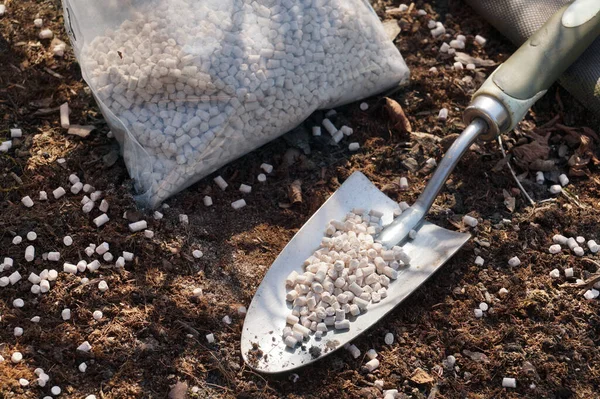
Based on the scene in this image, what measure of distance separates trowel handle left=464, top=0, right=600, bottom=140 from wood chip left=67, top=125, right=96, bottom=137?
3.50 ft

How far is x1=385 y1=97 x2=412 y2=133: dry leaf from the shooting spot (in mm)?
2348

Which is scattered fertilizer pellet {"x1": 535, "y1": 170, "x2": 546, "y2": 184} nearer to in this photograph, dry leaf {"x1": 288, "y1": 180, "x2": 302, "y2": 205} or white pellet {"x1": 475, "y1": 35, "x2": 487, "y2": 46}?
white pellet {"x1": 475, "y1": 35, "x2": 487, "y2": 46}

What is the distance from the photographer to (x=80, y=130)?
2252mm

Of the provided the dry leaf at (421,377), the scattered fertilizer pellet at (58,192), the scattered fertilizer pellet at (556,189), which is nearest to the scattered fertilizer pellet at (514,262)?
the scattered fertilizer pellet at (556,189)

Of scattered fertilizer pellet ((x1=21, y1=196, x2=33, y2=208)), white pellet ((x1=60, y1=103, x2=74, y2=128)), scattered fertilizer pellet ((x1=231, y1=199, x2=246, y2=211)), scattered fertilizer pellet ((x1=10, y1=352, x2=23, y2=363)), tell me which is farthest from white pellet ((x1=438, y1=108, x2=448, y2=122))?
scattered fertilizer pellet ((x1=10, y1=352, x2=23, y2=363))

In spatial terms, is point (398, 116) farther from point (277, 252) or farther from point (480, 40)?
point (277, 252)

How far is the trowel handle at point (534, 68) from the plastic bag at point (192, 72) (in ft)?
1.53

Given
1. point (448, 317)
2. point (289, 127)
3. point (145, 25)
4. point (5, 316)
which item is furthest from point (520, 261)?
point (5, 316)

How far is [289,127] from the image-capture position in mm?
2244

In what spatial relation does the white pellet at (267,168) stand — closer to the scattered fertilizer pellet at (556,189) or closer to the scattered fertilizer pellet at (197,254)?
the scattered fertilizer pellet at (197,254)

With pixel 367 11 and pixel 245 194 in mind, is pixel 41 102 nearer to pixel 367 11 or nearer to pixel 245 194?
pixel 245 194

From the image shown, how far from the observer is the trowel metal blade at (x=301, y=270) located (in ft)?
6.17

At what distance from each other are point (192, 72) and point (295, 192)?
432 millimetres

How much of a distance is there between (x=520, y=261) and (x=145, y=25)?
3.86 ft
